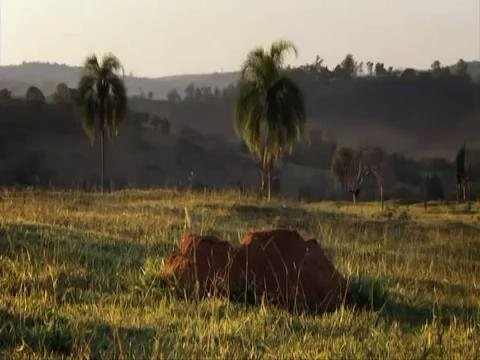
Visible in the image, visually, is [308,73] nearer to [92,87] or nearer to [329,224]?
[92,87]

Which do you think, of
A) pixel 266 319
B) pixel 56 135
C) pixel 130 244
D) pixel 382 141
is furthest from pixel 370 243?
pixel 382 141

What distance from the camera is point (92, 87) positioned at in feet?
140

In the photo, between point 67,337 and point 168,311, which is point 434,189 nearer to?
point 168,311

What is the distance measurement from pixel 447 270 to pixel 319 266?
16.3 feet

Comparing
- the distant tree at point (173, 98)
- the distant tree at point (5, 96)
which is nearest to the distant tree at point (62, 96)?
the distant tree at point (5, 96)

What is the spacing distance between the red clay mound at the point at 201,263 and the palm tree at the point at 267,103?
1043 inches

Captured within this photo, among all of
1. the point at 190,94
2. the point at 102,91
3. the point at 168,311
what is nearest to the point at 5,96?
the point at 102,91

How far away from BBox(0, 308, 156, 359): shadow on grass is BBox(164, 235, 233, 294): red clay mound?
1.55 m

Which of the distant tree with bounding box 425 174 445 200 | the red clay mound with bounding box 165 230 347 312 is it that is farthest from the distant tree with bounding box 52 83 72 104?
the red clay mound with bounding box 165 230 347 312

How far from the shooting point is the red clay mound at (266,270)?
22.5 ft

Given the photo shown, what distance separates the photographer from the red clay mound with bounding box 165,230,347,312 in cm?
687

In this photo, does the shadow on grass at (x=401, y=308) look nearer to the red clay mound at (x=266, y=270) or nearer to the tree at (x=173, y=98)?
the red clay mound at (x=266, y=270)

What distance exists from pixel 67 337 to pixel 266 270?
243 centimetres

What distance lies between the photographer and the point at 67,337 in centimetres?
506
